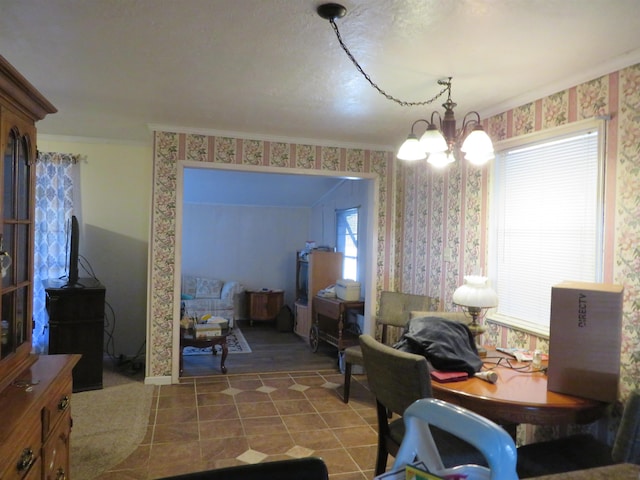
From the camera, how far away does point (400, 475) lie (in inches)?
31.8

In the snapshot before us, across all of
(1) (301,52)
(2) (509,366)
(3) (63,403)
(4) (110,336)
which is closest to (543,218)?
(2) (509,366)

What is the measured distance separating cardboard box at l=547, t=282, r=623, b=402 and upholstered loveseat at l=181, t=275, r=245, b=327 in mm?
5128

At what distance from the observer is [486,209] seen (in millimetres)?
3260

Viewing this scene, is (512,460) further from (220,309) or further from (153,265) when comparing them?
(220,309)

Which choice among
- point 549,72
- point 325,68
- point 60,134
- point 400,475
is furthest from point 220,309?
point 400,475

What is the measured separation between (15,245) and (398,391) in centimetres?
172

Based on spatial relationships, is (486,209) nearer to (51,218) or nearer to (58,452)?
(58,452)

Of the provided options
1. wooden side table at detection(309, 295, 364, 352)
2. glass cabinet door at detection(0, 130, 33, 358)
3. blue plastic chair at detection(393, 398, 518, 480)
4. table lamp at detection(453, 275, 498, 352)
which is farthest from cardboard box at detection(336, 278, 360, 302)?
blue plastic chair at detection(393, 398, 518, 480)

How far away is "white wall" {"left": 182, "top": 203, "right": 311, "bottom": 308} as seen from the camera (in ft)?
23.7

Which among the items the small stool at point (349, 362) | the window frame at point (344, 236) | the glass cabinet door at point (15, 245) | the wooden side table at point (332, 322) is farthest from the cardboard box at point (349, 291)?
the glass cabinet door at point (15, 245)

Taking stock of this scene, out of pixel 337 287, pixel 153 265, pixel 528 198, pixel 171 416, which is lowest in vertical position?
pixel 171 416

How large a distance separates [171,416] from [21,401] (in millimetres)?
2024

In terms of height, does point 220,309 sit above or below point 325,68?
below

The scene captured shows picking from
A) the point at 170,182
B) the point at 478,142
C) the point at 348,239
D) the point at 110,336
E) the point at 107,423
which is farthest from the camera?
the point at 348,239
